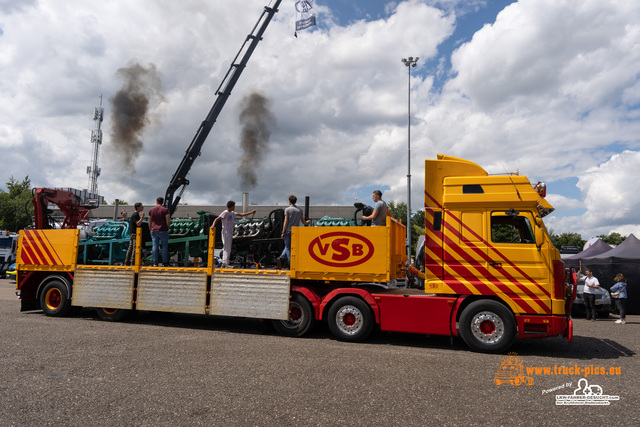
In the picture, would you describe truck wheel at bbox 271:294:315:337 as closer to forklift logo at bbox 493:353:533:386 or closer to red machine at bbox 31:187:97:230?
forklift logo at bbox 493:353:533:386

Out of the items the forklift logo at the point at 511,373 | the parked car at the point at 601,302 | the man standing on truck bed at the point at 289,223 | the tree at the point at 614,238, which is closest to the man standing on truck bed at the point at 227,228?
the man standing on truck bed at the point at 289,223

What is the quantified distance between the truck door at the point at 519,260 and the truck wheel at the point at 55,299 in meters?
9.30

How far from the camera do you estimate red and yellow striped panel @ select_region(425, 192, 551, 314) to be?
22.0 feet

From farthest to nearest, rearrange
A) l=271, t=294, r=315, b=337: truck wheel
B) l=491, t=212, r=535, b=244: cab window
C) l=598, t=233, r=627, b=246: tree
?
l=598, t=233, r=627, b=246: tree
l=271, t=294, r=315, b=337: truck wheel
l=491, t=212, r=535, b=244: cab window

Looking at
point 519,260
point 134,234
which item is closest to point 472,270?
point 519,260

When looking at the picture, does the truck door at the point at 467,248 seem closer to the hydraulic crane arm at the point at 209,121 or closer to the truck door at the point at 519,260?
the truck door at the point at 519,260

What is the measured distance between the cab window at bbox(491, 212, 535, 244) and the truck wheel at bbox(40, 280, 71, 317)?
939 centimetres

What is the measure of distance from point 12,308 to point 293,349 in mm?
8717

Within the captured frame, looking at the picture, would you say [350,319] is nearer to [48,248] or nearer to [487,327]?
[487,327]

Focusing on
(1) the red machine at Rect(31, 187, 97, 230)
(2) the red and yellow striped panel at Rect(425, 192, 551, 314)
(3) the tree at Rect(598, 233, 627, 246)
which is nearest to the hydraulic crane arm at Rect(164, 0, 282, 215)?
(1) the red machine at Rect(31, 187, 97, 230)

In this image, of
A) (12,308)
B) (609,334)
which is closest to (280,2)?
(12,308)

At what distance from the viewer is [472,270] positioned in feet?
22.9

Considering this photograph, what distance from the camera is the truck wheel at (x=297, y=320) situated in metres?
7.79

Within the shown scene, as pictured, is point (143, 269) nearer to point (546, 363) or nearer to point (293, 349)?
point (293, 349)
